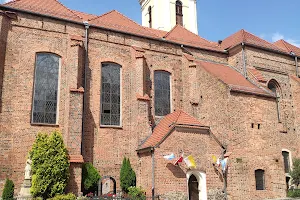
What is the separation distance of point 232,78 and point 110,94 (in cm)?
750

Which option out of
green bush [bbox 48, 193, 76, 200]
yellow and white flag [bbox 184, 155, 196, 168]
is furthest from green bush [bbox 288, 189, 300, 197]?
green bush [bbox 48, 193, 76, 200]

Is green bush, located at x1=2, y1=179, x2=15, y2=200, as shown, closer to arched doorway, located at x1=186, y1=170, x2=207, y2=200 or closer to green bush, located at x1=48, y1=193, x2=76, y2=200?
green bush, located at x1=48, y1=193, x2=76, y2=200

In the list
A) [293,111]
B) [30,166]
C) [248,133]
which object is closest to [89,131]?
[30,166]

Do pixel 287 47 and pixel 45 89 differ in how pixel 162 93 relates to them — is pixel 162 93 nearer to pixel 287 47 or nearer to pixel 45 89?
pixel 45 89

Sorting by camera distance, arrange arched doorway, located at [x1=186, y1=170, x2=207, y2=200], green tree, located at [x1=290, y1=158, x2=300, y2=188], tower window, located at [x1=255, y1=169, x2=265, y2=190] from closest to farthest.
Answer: arched doorway, located at [x1=186, y1=170, x2=207, y2=200]
tower window, located at [x1=255, y1=169, x2=265, y2=190]
green tree, located at [x1=290, y1=158, x2=300, y2=188]

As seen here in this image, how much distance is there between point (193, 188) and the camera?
16844 mm

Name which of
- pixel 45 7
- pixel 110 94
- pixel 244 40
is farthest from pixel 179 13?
pixel 110 94

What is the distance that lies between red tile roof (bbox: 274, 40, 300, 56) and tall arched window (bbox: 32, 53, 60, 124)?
1735 centimetres

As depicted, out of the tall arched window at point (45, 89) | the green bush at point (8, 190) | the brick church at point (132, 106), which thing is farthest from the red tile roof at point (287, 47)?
the green bush at point (8, 190)

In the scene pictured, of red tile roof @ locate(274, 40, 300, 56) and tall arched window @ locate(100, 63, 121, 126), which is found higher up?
red tile roof @ locate(274, 40, 300, 56)

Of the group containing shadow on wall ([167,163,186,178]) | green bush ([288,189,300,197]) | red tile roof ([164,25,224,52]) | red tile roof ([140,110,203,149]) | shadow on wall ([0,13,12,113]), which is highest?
red tile roof ([164,25,224,52])

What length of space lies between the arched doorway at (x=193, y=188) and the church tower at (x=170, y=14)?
17848 mm

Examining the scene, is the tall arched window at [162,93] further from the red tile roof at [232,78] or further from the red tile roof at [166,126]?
the red tile roof at [232,78]

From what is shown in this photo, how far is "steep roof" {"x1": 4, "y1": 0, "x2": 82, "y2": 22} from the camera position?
17453 mm
